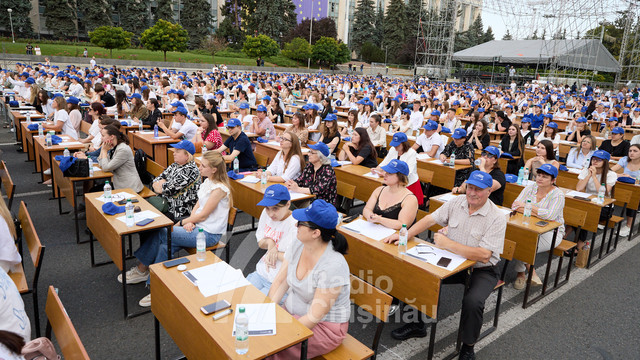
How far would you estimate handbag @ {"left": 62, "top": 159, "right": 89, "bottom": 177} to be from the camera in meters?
6.08

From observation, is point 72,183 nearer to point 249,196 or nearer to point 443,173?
point 249,196

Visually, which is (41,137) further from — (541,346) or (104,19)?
(104,19)

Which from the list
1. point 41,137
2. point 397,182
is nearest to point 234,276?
point 397,182

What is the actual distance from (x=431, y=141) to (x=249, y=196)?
4768 mm

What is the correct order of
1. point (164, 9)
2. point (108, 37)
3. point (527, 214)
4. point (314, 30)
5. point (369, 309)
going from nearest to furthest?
point (369, 309) < point (527, 214) < point (108, 37) < point (164, 9) < point (314, 30)

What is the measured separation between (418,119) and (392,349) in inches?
397

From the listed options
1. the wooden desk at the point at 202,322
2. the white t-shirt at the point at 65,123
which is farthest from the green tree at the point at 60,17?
the wooden desk at the point at 202,322

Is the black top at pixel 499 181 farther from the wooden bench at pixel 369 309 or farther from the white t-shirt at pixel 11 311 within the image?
the white t-shirt at pixel 11 311

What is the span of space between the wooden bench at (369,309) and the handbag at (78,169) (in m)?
4.77

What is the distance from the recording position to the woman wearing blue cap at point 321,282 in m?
3.03

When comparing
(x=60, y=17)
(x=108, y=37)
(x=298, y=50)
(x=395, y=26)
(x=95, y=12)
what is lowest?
(x=108, y=37)

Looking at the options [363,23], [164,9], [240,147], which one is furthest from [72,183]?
[363,23]

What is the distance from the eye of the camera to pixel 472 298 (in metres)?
3.89

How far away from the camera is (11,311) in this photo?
2.53m
